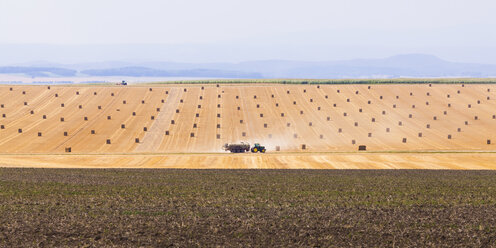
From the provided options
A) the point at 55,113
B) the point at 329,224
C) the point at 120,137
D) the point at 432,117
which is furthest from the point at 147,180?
the point at 432,117

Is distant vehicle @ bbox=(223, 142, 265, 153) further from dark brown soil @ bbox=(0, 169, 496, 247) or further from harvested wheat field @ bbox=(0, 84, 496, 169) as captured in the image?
dark brown soil @ bbox=(0, 169, 496, 247)

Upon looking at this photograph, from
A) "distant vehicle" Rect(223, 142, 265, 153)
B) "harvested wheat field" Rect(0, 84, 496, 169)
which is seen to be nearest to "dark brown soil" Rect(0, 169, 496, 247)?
"harvested wheat field" Rect(0, 84, 496, 169)

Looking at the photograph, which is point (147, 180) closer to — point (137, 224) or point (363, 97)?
point (137, 224)

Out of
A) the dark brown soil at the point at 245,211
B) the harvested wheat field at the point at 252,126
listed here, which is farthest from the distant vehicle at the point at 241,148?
the dark brown soil at the point at 245,211

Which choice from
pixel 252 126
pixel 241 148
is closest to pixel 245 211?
pixel 241 148

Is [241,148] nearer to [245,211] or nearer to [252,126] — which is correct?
[252,126]

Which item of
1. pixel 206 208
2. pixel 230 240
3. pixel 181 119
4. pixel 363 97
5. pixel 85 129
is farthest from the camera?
pixel 363 97
